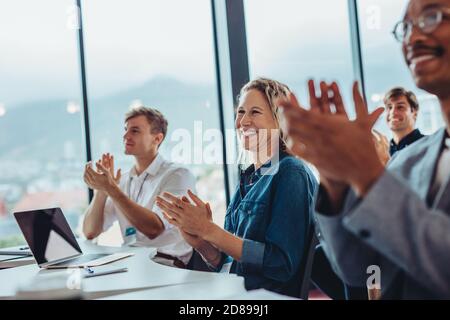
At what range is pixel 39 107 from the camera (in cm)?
350

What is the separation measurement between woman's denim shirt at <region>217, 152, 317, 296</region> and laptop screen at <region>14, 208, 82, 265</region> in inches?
27.2

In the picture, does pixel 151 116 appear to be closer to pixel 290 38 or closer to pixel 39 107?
pixel 39 107

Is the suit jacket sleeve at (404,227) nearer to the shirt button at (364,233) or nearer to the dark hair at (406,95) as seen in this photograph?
the shirt button at (364,233)

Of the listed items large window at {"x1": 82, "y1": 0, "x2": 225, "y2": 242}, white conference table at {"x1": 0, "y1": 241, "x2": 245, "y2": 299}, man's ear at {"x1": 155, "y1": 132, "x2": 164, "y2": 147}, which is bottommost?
white conference table at {"x1": 0, "y1": 241, "x2": 245, "y2": 299}

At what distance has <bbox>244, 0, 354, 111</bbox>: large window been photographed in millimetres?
3951

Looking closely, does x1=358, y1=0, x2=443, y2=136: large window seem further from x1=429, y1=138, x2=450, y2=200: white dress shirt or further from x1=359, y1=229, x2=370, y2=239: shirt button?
x1=359, y1=229, x2=370, y2=239: shirt button

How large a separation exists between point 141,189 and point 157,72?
1537mm

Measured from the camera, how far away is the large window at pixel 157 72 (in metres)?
3.70

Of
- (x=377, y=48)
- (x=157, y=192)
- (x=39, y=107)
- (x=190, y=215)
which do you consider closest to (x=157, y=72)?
(x=39, y=107)

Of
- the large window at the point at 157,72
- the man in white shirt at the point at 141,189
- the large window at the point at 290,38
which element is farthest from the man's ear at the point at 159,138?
the large window at the point at 290,38

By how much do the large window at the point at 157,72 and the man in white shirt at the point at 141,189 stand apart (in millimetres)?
819

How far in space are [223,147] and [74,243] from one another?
2.32 meters

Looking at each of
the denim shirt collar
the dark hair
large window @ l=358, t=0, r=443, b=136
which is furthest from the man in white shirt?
large window @ l=358, t=0, r=443, b=136

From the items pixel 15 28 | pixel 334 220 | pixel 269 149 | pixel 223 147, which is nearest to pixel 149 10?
pixel 15 28
